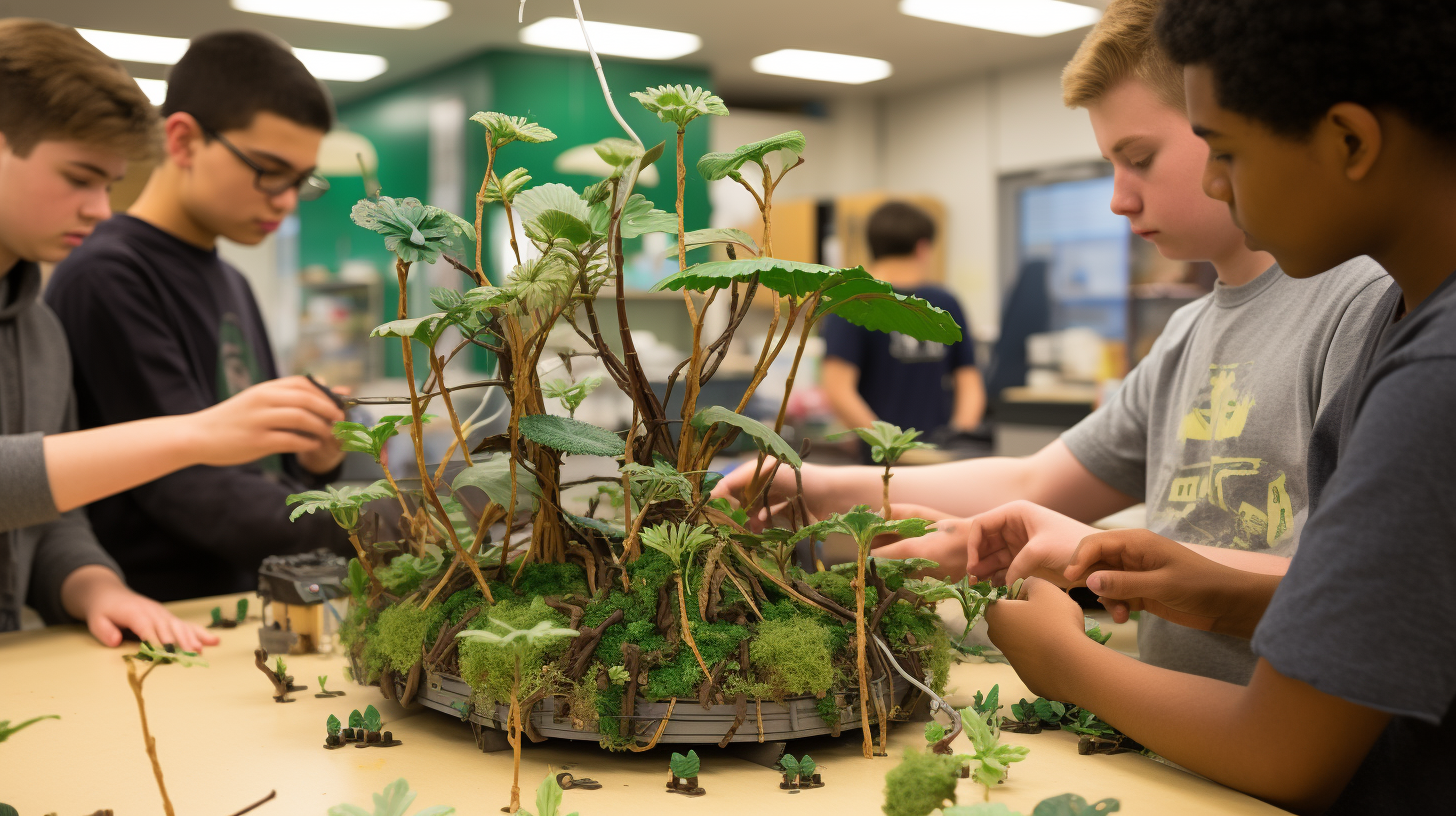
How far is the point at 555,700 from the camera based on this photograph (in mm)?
620

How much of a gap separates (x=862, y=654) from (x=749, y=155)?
1.04 feet

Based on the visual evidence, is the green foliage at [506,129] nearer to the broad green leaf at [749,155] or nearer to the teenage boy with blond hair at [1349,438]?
the broad green leaf at [749,155]

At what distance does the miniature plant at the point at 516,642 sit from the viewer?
1.59 ft

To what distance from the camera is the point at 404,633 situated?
2.26 feet

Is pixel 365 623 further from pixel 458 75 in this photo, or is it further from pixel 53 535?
pixel 458 75

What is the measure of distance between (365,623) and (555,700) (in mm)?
215

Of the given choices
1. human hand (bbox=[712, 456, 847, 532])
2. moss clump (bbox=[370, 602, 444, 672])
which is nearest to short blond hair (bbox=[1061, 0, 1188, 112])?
human hand (bbox=[712, 456, 847, 532])

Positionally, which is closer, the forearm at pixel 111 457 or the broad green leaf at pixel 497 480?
the broad green leaf at pixel 497 480

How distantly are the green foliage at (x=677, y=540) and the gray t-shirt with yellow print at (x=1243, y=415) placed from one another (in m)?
0.56

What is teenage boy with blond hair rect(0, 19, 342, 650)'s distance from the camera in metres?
1.03

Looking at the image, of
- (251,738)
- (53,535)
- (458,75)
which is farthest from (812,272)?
(458,75)

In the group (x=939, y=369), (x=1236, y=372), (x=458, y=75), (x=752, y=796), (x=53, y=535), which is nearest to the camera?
(x=752, y=796)

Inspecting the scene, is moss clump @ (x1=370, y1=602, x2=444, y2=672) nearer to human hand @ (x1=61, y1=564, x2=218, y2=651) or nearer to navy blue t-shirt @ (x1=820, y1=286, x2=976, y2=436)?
human hand @ (x1=61, y1=564, x2=218, y2=651)

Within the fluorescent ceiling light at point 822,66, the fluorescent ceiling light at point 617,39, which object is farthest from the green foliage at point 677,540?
the fluorescent ceiling light at point 822,66
